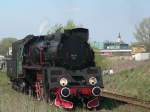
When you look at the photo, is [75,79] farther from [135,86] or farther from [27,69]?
[135,86]

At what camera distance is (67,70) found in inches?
676

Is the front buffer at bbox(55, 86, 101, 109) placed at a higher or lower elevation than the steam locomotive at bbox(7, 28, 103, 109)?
lower

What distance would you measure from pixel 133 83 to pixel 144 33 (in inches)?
3513

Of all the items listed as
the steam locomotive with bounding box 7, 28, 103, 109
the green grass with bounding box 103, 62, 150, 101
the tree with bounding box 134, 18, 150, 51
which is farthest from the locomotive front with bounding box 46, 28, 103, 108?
the tree with bounding box 134, 18, 150, 51

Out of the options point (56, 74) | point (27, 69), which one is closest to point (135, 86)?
point (27, 69)

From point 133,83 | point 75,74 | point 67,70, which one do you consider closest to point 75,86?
point 75,74

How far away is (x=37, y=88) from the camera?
19.0 meters

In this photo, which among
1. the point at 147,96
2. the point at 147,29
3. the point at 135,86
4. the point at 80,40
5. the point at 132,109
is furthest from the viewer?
the point at 147,29

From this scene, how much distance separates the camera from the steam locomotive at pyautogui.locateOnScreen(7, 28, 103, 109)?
16.6 meters

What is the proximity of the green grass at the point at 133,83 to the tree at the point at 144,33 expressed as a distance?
8352 cm

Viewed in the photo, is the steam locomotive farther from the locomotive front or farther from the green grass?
the green grass

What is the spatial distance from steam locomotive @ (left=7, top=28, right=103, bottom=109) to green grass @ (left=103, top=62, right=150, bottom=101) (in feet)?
12.1

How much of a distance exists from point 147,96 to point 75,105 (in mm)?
4387

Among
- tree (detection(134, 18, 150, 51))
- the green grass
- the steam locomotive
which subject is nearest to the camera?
the steam locomotive
